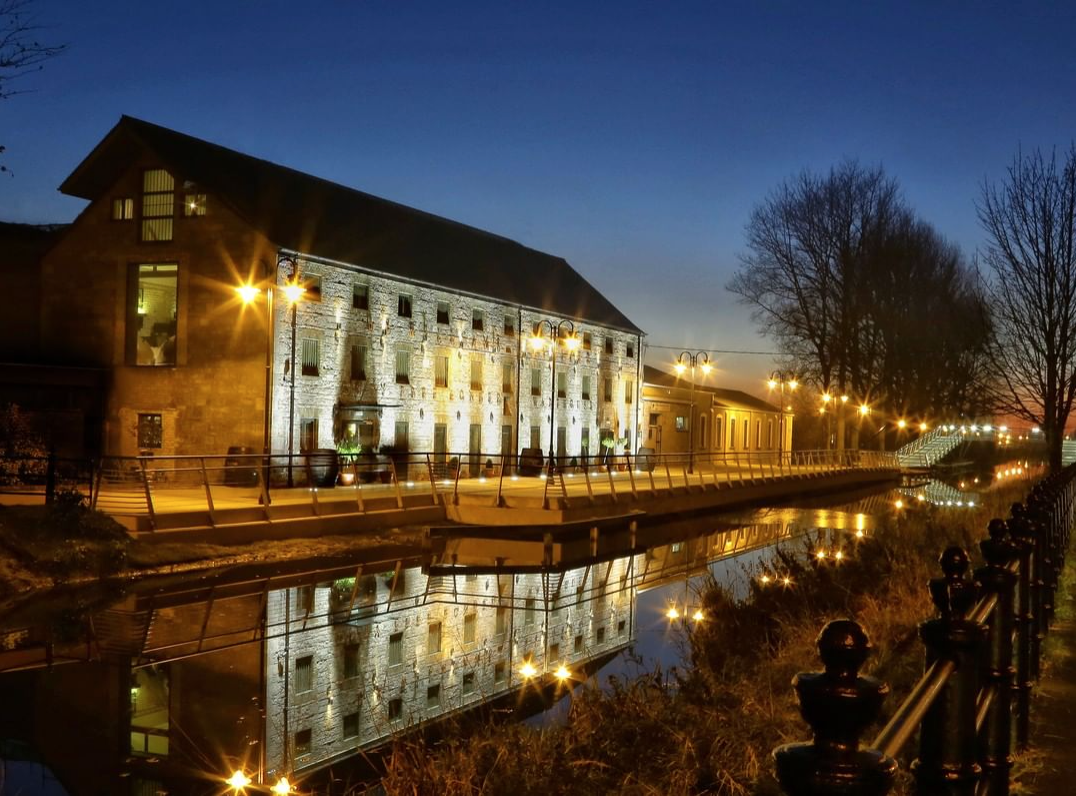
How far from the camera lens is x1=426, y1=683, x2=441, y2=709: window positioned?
9.04 m

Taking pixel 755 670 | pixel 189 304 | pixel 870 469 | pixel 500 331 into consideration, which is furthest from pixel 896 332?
pixel 755 670

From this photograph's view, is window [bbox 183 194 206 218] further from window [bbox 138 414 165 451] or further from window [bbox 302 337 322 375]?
window [bbox 138 414 165 451]

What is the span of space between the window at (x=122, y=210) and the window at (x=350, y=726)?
24686 millimetres

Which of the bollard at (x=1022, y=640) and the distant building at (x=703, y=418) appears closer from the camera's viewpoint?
the bollard at (x=1022, y=640)

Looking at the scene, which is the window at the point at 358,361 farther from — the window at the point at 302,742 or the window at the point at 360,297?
the window at the point at 302,742

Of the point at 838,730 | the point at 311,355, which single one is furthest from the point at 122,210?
the point at 838,730

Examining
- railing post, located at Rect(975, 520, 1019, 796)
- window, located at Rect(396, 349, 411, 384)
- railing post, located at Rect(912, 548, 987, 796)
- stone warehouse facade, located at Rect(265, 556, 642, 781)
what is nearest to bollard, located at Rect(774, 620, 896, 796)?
railing post, located at Rect(912, 548, 987, 796)

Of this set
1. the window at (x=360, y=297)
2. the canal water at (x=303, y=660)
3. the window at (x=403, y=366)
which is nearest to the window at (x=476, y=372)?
the window at (x=403, y=366)

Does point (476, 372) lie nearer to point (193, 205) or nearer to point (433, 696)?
point (193, 205)

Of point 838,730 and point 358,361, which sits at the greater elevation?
point 358,361

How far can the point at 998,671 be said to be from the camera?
376cm

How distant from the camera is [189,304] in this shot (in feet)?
96.5

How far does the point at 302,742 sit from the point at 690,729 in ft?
12.0

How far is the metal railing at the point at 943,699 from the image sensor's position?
146 centimetres
